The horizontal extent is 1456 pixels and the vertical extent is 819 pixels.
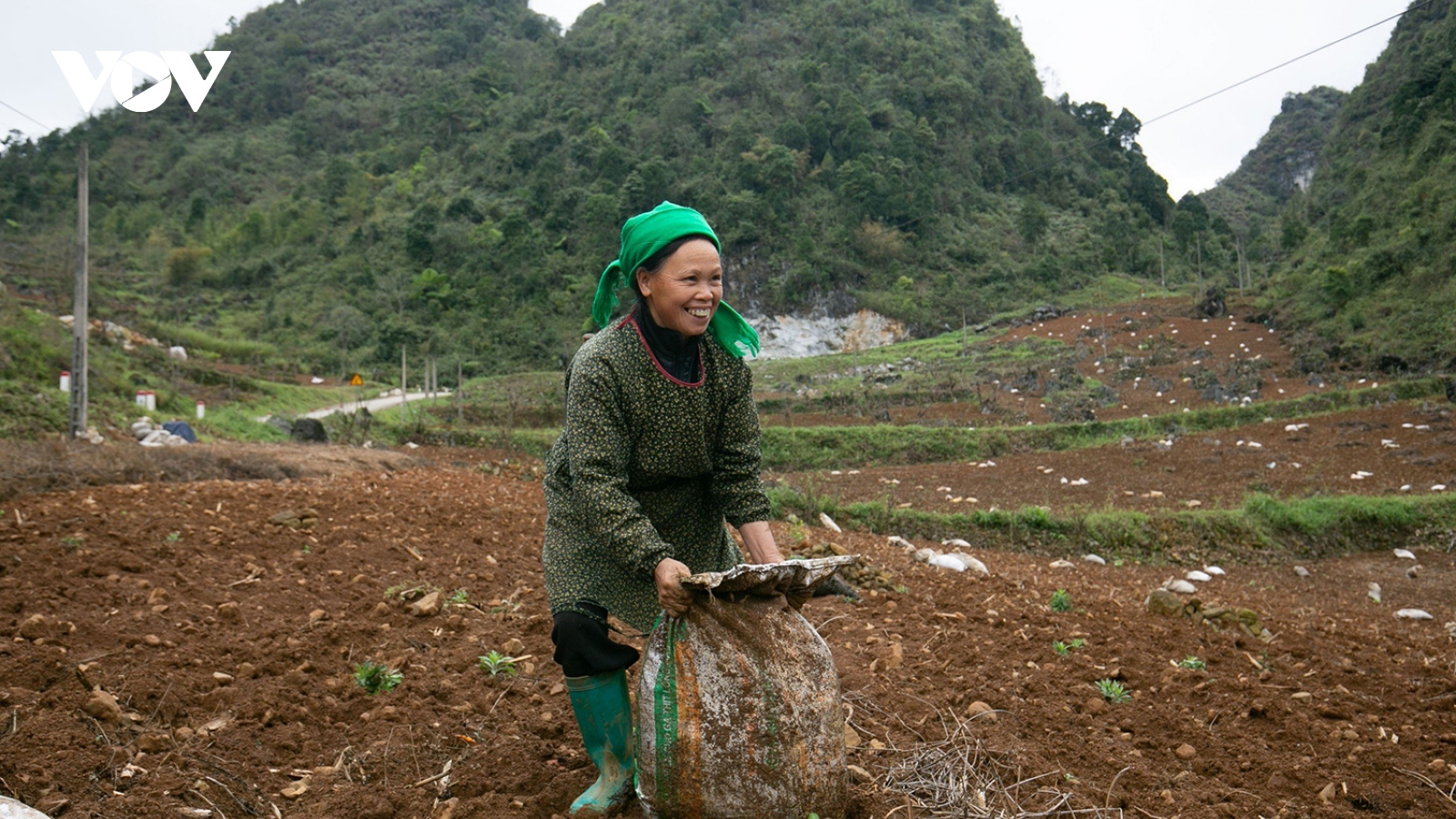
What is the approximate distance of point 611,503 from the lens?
6.24 feet

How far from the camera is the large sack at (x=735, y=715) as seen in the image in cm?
184

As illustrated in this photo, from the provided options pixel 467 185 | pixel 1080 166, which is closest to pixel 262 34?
pixel 467 185

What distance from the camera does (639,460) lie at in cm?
211

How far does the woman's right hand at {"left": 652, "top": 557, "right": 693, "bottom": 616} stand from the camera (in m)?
1.81

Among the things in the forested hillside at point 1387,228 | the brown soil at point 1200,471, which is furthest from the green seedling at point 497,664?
the forested hillside at point 1387,228

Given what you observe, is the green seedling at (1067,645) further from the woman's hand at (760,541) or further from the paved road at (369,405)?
the paved road at (369,405)

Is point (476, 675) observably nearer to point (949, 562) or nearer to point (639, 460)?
point (639, 460)

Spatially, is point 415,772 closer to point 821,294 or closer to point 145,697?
point 145,697

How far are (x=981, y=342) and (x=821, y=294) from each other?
13.6 meters

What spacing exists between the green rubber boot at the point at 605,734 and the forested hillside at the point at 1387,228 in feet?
35.1

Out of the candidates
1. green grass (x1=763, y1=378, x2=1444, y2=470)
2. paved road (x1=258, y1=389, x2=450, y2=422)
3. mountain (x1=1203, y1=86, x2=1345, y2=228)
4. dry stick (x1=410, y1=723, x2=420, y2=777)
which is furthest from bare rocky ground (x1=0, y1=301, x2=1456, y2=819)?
mountain (x1=1203, y1=86, x2=1345, y2=228)

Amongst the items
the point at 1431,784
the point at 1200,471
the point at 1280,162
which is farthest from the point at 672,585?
the point at 1280,162

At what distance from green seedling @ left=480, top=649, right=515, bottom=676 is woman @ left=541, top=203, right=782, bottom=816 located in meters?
0.96

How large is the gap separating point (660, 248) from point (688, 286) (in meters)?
0.11
